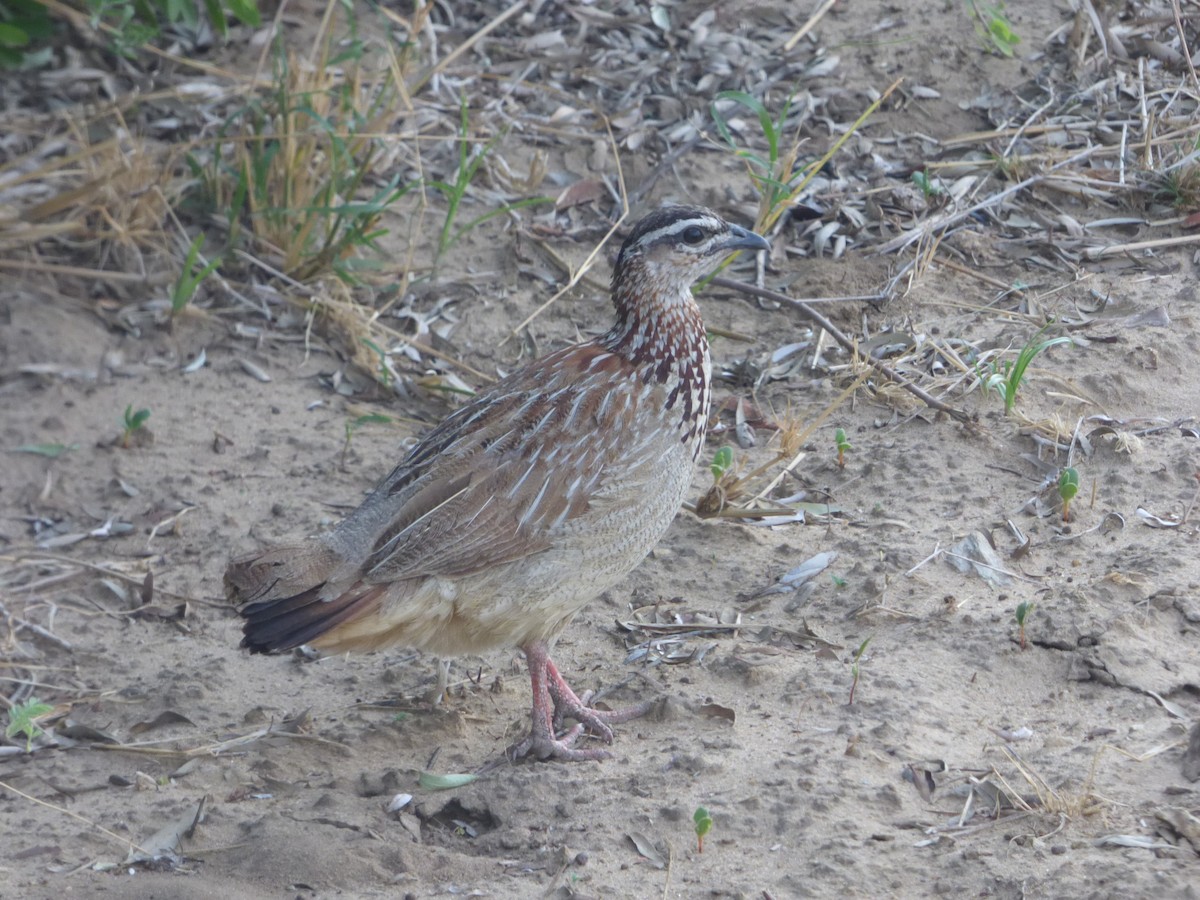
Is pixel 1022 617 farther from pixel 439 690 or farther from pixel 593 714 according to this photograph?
pixel 439 690

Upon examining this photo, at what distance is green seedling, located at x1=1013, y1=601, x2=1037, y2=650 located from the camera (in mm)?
4883

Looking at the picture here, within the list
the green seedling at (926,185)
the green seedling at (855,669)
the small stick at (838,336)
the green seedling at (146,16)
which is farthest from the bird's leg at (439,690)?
the green seedling at (146,16)

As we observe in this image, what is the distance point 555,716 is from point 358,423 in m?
2.00

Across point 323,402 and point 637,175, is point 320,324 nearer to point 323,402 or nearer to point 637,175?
point 323,402

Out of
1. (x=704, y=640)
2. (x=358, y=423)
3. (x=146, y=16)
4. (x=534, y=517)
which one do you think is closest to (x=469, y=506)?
(x=534, y=517)

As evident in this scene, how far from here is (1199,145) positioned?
7125mm

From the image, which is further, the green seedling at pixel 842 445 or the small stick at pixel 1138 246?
the small stick at pixel 1138 246

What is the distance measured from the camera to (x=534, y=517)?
494cm

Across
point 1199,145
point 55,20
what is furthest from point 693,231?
point 55,20

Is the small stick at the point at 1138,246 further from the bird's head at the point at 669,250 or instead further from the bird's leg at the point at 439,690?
the bird's leg at the point at 439,690

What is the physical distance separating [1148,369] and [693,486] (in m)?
2.09

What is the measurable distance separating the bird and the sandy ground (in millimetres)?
468

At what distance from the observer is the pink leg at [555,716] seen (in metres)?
4.98

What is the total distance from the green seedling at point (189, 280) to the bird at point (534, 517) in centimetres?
256
